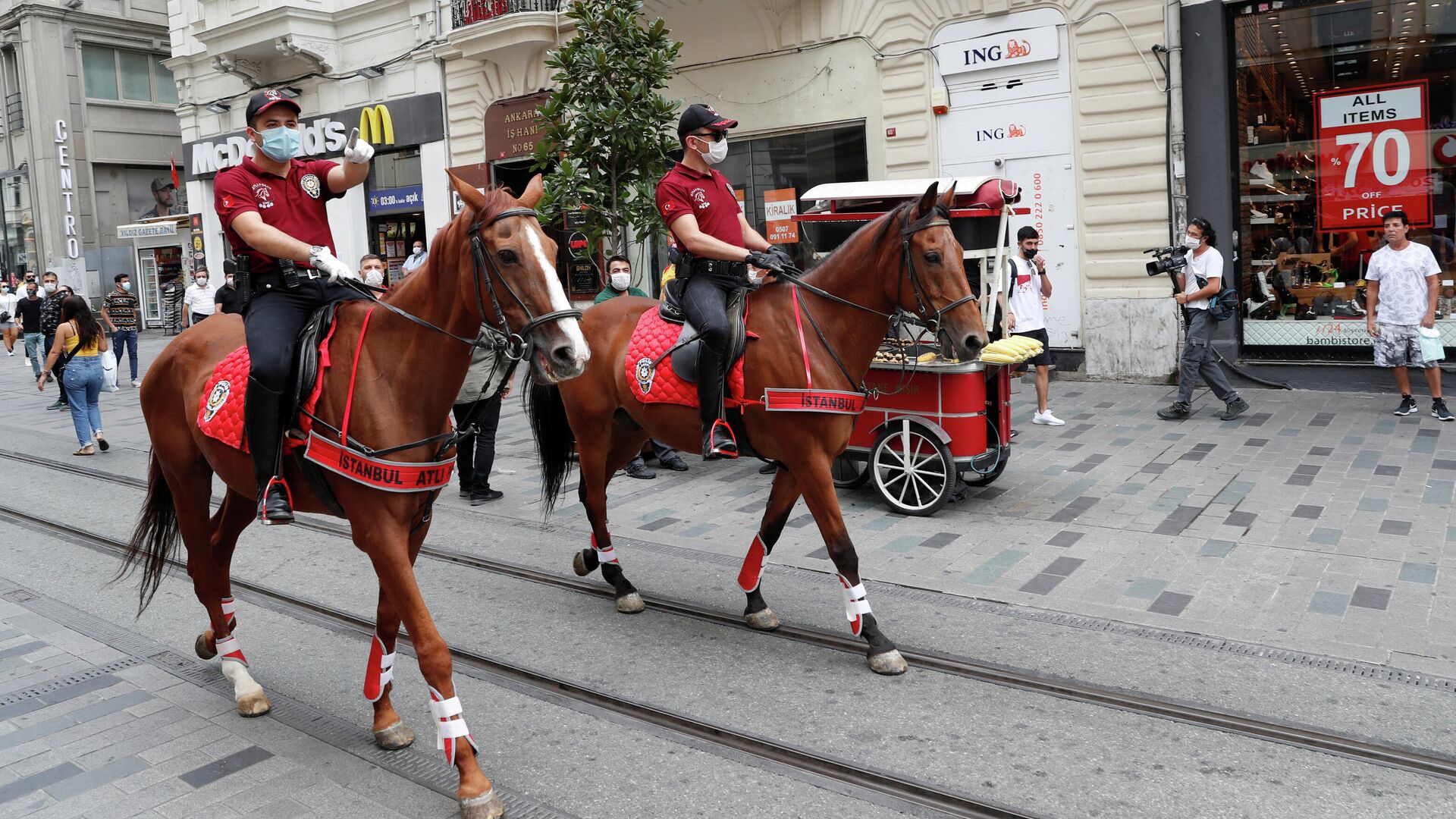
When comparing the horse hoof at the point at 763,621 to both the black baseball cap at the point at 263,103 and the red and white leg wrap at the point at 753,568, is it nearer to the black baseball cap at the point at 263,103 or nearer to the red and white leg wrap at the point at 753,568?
the red and white leg wrap at the point at 753,568

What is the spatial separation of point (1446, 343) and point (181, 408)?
12.6m

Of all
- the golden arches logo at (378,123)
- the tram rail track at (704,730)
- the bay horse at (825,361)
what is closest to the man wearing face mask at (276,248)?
the tram rail track at (704,730)

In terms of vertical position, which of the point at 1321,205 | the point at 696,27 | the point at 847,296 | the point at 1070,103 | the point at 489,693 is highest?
the point at 696,27

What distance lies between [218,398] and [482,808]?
2.09 metres

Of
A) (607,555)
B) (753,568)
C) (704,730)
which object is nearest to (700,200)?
(753,568)

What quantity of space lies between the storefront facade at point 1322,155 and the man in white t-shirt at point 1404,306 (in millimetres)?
1647

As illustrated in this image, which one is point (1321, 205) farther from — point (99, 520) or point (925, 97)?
point (99, 520)

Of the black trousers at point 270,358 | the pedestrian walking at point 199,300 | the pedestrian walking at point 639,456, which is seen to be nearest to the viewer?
the black trousers at point 270,358

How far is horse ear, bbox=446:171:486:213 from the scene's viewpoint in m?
3.71

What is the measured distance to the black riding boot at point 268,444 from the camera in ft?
14.0

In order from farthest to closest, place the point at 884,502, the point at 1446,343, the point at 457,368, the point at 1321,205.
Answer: the point at 1321,205
the point at 1446,343
the point at 884,502
the point at 457,368

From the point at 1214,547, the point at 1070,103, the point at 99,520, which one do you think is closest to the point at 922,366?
the point at 1214,547

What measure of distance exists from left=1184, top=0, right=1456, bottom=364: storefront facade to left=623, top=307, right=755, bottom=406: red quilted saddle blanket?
9.55 metres

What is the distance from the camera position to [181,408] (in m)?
5.05
